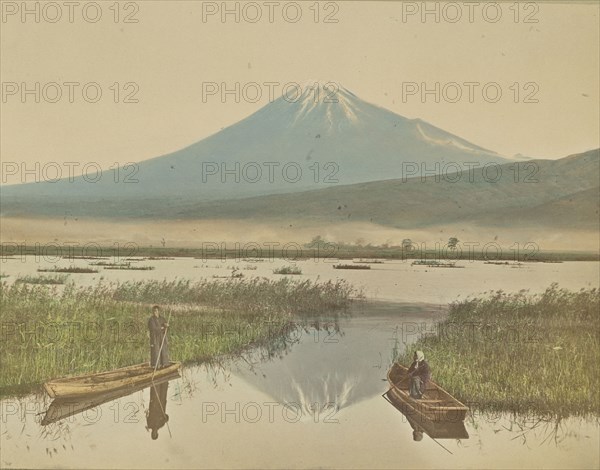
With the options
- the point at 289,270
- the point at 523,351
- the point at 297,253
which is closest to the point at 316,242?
the point at 297,253

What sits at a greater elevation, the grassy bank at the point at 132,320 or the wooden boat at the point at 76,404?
the grassy bank at the point at 132,320

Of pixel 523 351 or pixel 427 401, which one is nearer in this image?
pixel 427 401

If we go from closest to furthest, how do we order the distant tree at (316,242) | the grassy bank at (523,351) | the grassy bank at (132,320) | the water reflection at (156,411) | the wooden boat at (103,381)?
the wooden boat at (103,381), the water reflection at (156,411), the grassy bank at (132,320), the grassy bank at (523,351), the distant tree at (316,242)

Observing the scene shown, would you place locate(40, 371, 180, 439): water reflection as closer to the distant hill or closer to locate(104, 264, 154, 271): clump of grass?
locate(104, 264, 154, 271): clump of grass

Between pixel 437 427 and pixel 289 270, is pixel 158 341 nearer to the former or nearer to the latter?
pixel 289 270

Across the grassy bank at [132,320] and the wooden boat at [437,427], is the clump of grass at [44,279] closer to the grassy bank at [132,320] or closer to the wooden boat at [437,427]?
the grassy bank at [132,320]

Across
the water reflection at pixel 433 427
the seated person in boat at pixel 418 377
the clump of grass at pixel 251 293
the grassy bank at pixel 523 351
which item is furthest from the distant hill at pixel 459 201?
the water reflection at pixel 433 427

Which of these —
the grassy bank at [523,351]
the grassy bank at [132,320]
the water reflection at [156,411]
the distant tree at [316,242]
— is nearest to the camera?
the water reflection at [156,411]
